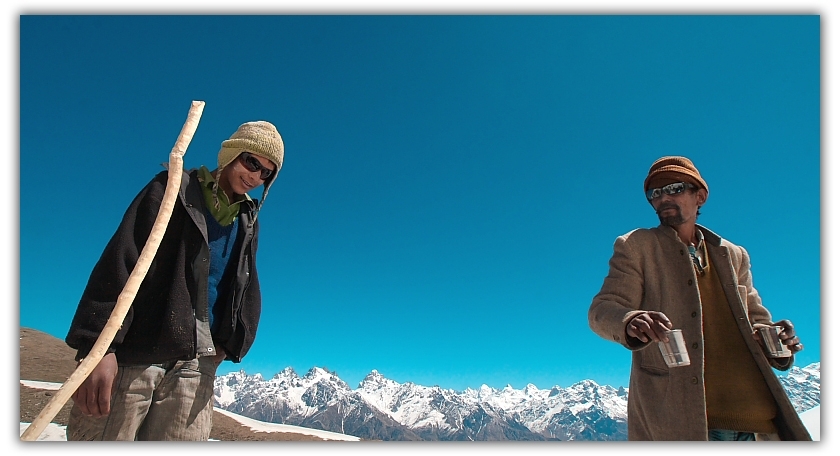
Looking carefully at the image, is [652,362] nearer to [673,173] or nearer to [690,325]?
[690,325]

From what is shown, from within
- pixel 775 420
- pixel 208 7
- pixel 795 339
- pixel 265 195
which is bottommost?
pixel 775 420

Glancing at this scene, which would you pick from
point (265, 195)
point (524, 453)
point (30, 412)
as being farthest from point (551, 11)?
point (30, 412)

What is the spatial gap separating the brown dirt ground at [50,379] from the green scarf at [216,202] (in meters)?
4.35

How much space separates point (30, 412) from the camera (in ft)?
32.1

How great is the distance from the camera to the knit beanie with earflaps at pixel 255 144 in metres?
2.95

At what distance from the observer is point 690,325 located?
2.71 meters

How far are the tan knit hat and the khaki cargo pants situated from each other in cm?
277

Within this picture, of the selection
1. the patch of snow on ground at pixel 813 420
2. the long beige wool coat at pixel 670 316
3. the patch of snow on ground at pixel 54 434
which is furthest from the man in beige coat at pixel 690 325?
the patch of snow on ground at pixel 54 434

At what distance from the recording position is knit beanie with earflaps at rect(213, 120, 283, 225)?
2.95 meters

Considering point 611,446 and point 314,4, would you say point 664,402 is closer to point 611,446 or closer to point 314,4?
point 611,446

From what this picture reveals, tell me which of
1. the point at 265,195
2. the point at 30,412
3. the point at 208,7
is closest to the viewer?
the point at 265,195

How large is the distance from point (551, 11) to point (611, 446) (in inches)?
117

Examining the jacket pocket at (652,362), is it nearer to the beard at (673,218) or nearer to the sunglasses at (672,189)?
the beard at (673,218)

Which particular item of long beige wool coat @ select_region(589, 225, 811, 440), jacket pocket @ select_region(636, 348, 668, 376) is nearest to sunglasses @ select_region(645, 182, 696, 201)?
long beige wool coat @ select_region(589, 225, 811, 440)
